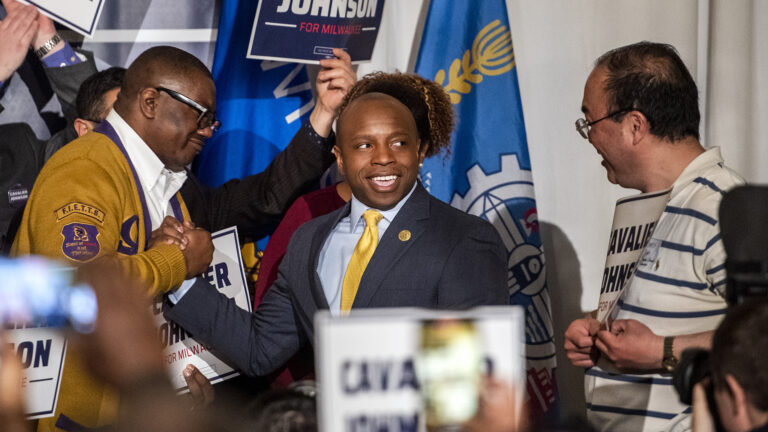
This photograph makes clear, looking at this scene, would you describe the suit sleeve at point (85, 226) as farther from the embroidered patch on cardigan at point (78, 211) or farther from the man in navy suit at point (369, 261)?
the man in navy suit at point (369, 261)

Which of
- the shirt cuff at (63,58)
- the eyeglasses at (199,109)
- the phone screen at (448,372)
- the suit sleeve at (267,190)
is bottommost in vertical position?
the phone screen at (448,372)

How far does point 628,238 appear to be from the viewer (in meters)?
2.36

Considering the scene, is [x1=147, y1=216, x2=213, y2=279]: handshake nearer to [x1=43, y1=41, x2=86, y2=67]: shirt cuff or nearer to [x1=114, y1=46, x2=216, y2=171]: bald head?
[x1=114, y1=46, x2=216, y2=171]: bald head

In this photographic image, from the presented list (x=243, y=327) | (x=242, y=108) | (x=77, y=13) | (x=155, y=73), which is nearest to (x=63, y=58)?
(x=77, y=13)

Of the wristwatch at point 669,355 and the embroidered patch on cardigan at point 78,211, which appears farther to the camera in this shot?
the embroidered patch on cardigan at point 78,211

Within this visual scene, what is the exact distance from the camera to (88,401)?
228 centimetres

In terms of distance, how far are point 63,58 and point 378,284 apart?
2.02m

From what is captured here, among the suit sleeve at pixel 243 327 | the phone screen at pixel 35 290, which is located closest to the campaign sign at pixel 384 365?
the phone screen at pixel 35 290

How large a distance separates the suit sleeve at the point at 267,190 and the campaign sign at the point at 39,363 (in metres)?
1.02

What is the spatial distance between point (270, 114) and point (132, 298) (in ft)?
7.44

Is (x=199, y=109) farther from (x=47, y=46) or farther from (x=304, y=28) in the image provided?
(x=47, y=46)

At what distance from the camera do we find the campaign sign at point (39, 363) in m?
2.00

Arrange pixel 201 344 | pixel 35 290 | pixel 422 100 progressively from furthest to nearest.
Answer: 1. pixel 422 100
2. pixel 201 344
3. pixel 35 290

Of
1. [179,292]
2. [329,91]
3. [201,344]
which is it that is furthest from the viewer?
[329,91]
